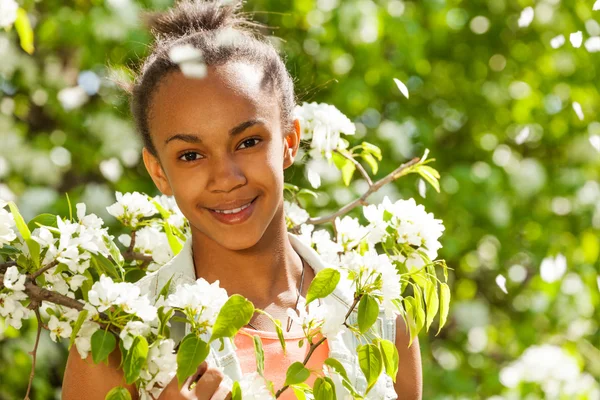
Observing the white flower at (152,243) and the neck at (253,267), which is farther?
the white flower at (152,243)

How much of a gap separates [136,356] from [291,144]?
0.48m

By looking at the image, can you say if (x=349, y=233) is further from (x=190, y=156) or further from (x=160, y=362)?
(x=160, y=362)

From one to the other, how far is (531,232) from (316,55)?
0.79 meters

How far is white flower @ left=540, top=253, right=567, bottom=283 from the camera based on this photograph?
8.98 feet

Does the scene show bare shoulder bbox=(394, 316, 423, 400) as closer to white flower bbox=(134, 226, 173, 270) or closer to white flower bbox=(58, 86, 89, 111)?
white flower bbox=(134, 226, 173, 270)

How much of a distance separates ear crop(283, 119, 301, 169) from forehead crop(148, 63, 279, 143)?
2.9 inches

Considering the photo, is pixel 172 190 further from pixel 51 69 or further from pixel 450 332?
pixel 450 332

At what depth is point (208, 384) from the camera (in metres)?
1.17

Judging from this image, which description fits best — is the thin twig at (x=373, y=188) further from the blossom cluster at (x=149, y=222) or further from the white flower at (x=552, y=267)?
the white flower at (x=552, y=267)

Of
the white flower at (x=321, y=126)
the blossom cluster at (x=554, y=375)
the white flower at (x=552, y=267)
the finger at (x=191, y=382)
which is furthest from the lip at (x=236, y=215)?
→ the white flower at (x=552, y=267)

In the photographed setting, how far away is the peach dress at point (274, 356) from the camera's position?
1287 millimetres

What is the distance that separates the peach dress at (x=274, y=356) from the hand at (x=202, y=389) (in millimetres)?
100

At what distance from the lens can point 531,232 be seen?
2988 millimetres

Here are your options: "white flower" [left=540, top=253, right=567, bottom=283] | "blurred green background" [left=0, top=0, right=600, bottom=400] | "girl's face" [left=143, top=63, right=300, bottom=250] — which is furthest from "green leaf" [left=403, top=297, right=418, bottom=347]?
"white flower" [left=540, top=253, right=567, bottom=283]
